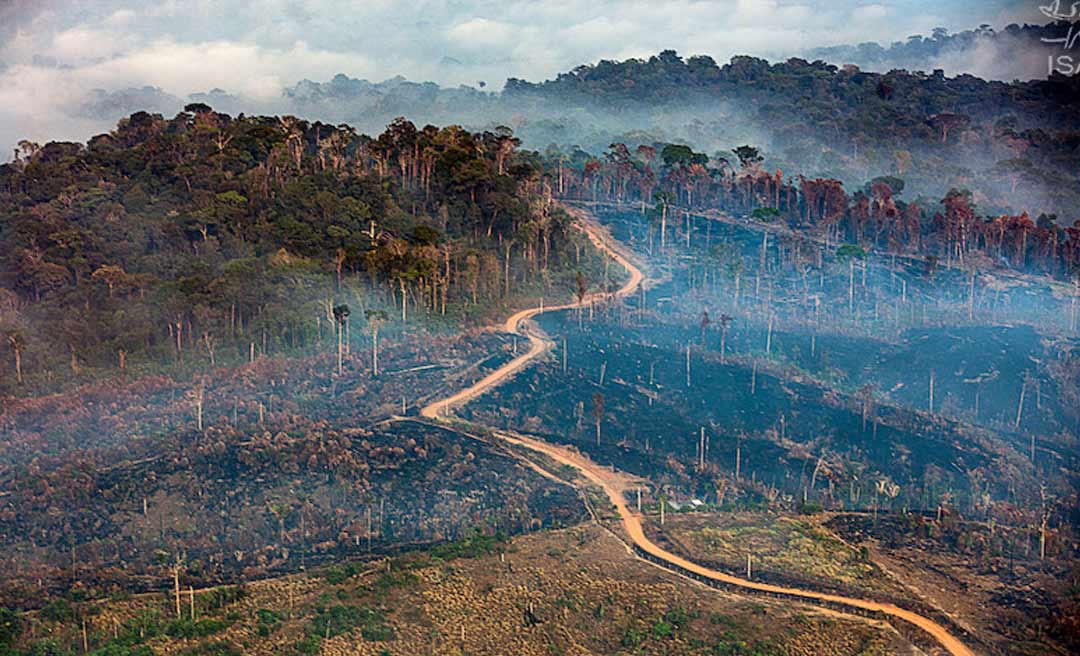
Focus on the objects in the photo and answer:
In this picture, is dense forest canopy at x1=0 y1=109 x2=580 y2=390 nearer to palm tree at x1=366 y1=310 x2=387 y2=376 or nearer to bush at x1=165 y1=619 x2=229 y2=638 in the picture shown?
palm tree at x1=366 y1=310 x2=387 y2=376

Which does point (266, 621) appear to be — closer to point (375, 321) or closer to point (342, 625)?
point (342, 625)

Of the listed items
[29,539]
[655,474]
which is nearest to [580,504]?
[655,474]

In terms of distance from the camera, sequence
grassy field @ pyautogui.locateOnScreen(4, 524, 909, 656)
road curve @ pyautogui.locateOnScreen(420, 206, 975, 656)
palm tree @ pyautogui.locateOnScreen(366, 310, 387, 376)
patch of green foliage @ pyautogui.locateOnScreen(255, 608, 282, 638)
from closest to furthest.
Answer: grassy field @ pyautogui.locateOnScreen(4, 524, 909, 656)
patch of green foliage @ pyautogui.locateOnScreen(255, 608, 282, 638)
road curve @ pyautogui.locateOnScreen(420, 206, 975, 656)
palm tree @ pyautogui.locateOnScreen(366, 310, 387, 376)

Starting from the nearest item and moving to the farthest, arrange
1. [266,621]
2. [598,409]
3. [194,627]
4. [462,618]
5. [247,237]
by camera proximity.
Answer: [194,627]
[266,621]
[462,618]
[598,409]
[247,237]

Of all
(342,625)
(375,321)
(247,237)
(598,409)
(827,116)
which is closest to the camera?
(342,625)

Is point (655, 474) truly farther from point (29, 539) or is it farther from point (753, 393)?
point (29, 539)

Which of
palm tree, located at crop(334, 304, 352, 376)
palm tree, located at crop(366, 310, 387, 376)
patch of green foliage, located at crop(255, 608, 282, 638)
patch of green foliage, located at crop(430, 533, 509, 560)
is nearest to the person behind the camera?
patch of green foliage, located at crop(255, 608, 282, 638)

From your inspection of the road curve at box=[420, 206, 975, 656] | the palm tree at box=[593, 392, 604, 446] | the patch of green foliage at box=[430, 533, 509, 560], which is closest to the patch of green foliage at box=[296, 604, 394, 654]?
the patch of green foliage at box=[430, 533, 509, 560]

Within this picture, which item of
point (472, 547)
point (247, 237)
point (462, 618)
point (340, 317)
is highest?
point (247, 237)

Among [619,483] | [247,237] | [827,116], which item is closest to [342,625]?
[619,483]
